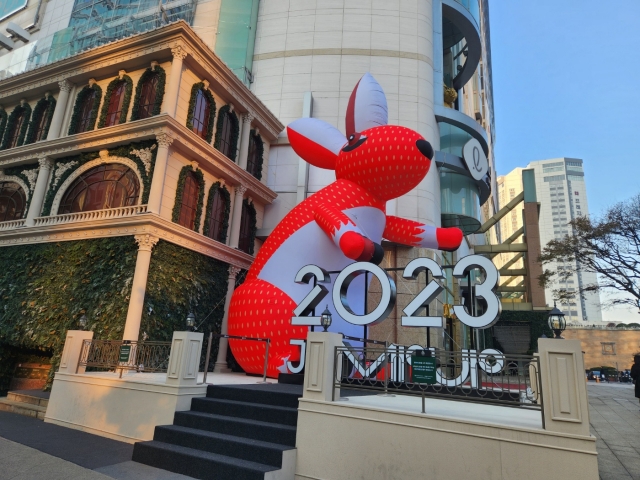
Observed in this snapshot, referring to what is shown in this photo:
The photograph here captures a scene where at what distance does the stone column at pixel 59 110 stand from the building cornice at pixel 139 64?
24 centimetres

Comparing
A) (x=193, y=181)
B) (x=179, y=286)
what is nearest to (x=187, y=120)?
(x=193, y=181)

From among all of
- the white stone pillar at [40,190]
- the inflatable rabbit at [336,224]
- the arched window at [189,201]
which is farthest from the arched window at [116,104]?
the inflatable rabbit at [336,224]

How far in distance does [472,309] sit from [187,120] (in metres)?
10.1

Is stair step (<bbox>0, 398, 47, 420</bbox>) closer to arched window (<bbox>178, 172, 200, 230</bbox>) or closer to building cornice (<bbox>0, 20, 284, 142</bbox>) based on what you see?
arched window (<bbox>178, 172, 200, 230</bbox>)

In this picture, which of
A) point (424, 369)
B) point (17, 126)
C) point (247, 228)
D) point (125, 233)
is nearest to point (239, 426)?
point (424, 369)

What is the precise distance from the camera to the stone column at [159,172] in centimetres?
1178

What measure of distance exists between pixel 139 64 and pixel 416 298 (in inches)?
469

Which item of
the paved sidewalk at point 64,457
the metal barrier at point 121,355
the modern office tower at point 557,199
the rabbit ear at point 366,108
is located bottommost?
the paved sidewalk at point 64,457

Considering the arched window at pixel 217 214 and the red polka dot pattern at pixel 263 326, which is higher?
the arched window at pixel 217 214

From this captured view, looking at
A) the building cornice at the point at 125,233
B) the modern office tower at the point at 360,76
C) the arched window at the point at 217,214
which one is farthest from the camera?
the modern office tower at the point at 360,76

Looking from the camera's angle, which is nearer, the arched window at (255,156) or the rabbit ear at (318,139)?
the rabbit ear at (318,139)

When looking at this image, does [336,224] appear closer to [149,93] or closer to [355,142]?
[355,142]

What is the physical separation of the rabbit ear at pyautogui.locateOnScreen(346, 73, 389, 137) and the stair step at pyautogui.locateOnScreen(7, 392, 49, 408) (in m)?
9.81

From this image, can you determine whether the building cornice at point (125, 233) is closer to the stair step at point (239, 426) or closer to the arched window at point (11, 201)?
the arched window at point (11, 201)
